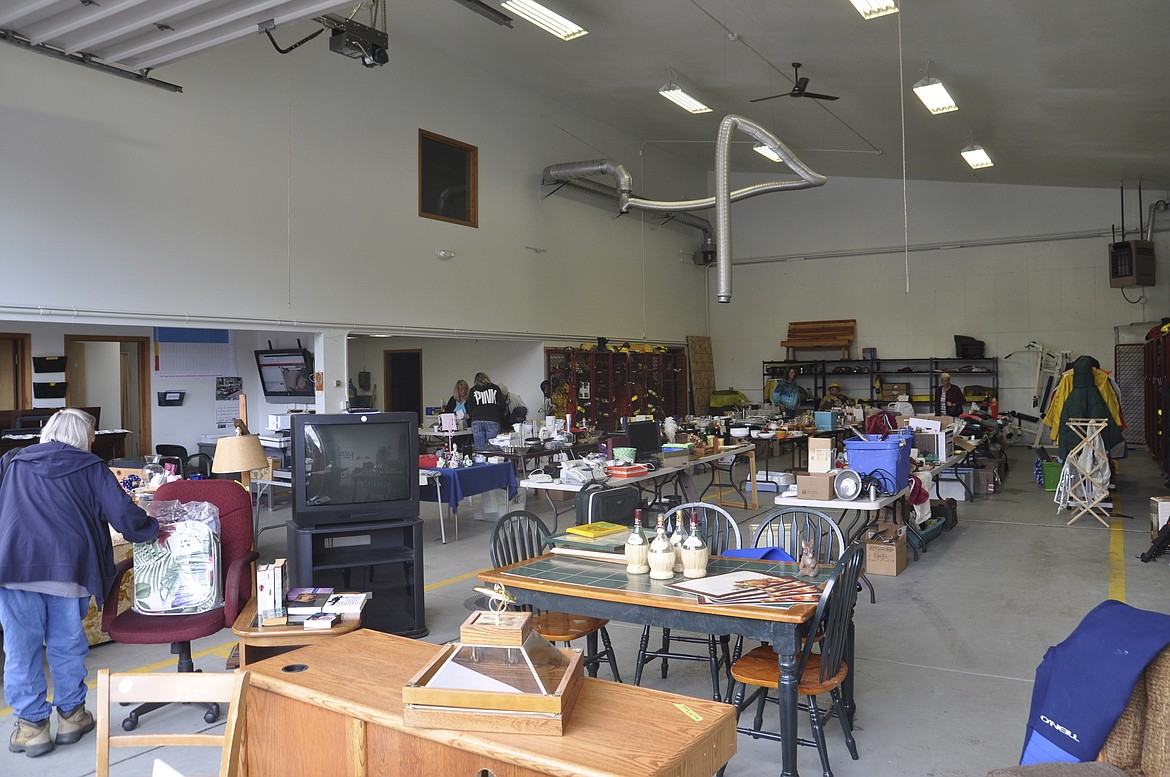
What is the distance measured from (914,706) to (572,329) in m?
10.5

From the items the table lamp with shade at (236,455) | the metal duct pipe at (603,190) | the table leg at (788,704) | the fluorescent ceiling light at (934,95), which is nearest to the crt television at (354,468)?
the table lamp with shade at (236,455)

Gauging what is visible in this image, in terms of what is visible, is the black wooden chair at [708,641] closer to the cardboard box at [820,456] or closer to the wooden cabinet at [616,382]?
the cardboard box at [820,456]

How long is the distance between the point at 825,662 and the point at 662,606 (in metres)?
0.70

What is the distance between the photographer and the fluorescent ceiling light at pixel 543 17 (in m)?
8.23

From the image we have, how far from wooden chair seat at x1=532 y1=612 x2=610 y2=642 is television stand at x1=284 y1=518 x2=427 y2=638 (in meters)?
1.40

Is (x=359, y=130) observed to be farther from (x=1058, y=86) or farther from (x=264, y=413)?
(x=1058, y=86)

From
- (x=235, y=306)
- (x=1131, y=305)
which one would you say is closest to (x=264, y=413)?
(x=235, y=306)

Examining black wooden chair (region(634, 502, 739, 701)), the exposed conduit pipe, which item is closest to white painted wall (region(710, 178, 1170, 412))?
the exposed conduit pipe

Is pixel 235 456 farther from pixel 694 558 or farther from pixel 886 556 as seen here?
pixel 886 556

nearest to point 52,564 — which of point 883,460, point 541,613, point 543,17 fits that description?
point 541,613

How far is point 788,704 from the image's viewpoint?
10.4 feet

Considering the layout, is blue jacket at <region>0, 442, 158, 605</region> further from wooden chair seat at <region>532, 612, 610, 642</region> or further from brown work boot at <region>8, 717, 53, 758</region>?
wooden chair seat at <region>532, 612, 610, 642</region>

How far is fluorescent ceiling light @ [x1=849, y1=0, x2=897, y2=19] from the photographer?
277 inches

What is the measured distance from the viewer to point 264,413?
12.3 meters
